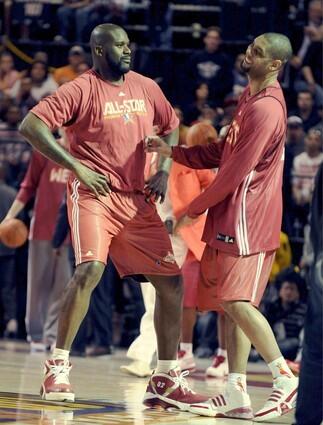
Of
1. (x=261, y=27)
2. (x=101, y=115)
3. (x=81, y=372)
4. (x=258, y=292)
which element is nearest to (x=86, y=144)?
(x=101, y=115)

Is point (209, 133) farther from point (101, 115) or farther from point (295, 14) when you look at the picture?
point (295, 14)

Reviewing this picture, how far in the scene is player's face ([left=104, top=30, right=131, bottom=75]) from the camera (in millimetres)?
7785

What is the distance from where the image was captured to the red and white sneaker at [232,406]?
712cm

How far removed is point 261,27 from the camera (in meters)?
17.1

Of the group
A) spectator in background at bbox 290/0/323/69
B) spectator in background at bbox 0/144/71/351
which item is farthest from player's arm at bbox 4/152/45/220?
spectator in background at bbox 290/0/323/69

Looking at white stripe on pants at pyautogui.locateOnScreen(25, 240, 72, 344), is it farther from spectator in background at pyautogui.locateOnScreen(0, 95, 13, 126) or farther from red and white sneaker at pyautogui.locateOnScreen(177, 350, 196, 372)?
spectator in background at pyautogui.locateOnScreen(0, 95, 13, 126)

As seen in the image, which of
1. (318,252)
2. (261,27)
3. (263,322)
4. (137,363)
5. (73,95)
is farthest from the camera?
(261,27)

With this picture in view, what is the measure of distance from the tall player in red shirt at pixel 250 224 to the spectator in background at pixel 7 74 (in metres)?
10.6

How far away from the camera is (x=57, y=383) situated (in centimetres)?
739

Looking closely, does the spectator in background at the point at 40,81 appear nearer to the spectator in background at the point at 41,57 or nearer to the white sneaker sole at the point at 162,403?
the spectator in background at the point at 41,57

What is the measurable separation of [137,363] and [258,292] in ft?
9.16

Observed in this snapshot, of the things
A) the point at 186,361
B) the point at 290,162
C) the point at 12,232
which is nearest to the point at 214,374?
the point at 186,361

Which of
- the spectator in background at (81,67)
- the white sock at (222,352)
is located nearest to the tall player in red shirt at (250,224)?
the white sock at (222,352)

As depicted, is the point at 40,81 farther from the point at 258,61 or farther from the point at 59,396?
the point at 59,396
